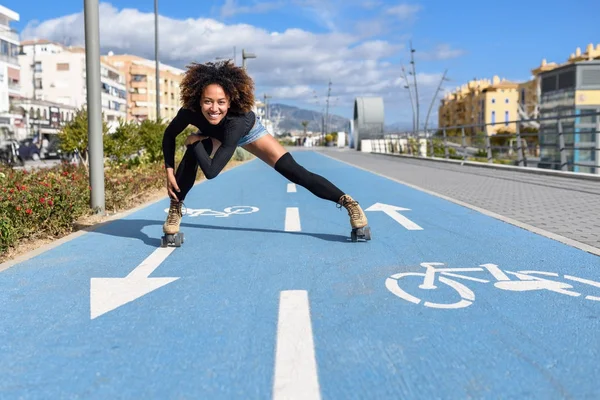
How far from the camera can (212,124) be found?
5.29m

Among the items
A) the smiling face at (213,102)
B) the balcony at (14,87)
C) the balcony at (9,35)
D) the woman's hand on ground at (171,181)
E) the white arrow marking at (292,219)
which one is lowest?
the white arrow marking at (292,219)

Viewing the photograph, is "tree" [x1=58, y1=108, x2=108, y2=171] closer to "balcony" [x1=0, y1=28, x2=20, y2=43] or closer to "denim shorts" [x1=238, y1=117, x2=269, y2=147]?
"denim shorts" [x1=238, y1=117, x2=269, y2=147]

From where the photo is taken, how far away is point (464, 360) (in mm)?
2777

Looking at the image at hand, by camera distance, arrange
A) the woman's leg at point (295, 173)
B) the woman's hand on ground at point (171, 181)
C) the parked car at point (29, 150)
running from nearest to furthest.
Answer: the woman's hand on ground at point (171, 181) < the woman's leg at point (295, 173) < the parked car at point (29, 150)

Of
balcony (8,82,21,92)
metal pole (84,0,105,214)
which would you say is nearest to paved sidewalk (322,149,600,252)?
metal pole (84,0,105,214)

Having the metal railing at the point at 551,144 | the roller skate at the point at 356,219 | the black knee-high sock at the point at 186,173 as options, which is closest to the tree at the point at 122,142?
the metal railing at the point at 551,144

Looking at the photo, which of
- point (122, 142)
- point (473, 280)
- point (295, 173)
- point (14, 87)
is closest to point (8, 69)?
point (14, 87)

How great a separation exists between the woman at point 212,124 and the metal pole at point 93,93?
254 cm

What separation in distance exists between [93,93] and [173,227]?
2995 millimetres

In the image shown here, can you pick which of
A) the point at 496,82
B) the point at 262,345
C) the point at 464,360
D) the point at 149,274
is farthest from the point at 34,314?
the point at 496,82

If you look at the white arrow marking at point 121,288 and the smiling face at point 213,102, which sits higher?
the smiling face at point 213,102

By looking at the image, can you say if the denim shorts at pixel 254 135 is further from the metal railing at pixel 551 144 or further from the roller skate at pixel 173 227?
the metal railing at pixel 551 144

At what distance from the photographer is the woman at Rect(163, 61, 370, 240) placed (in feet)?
17.2

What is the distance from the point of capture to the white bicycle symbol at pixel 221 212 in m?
8.56
